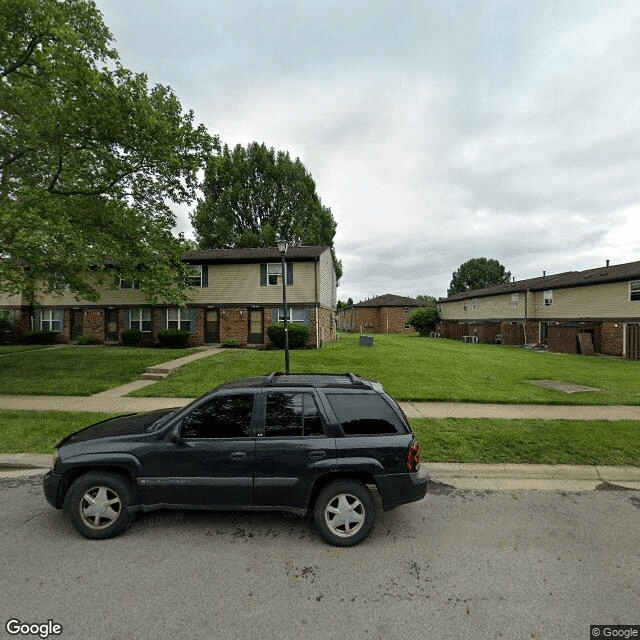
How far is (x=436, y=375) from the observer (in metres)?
12.1

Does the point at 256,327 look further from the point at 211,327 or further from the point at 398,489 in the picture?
the point at 398,489

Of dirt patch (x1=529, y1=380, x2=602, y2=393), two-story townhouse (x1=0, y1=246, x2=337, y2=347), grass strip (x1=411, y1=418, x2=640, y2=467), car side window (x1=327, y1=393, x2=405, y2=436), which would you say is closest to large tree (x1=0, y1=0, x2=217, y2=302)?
two-story townhouse (x1=0, y1=246, x2=337, y2=347)

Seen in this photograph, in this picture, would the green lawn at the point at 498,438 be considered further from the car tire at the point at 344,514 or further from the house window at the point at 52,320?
the house window at the point at 52,320

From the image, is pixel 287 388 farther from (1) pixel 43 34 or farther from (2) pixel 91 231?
(1) pixel 43 34

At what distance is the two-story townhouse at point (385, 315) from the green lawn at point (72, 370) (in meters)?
38.3

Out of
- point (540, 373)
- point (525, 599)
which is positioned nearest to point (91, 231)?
point (525, 599)

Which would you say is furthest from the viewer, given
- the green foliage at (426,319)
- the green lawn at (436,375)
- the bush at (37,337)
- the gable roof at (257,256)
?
the green foliage at (426,319)

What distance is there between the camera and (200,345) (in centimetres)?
2072

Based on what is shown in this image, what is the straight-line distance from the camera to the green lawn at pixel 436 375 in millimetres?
9211

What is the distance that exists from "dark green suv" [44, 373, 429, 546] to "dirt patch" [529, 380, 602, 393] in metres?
9.25

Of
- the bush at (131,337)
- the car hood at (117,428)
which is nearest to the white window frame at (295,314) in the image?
the bush at (131,337)

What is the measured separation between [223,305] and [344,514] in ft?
61.6

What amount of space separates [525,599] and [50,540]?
15.6 ft

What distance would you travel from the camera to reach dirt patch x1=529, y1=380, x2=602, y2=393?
33.1 ft
